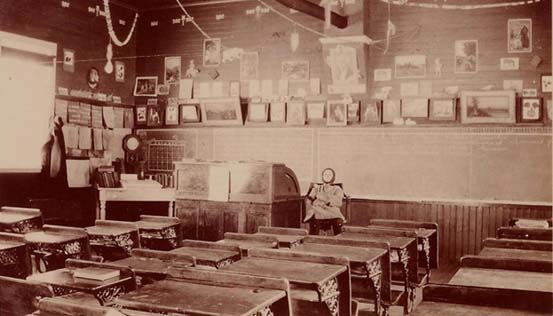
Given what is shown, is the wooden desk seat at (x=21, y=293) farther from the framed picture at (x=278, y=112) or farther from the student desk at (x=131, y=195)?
the framed picture at (x=278, y=112)

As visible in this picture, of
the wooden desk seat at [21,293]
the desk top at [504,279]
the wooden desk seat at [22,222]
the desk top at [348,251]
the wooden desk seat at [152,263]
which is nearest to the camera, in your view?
the wooden desk seat at [21,293]

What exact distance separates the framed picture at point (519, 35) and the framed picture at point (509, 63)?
0.11 metres

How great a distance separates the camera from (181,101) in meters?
9.87

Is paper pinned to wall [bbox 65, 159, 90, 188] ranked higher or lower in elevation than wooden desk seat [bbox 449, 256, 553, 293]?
higher

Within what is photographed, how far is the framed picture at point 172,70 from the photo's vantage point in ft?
32.6

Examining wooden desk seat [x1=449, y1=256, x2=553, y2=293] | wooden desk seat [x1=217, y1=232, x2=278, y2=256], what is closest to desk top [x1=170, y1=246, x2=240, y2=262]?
wooden desk seat [x1=217, y1=232, x2=278, y2=256]

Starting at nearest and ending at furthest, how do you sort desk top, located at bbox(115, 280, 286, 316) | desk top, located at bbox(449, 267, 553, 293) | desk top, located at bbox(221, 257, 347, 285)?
desk top, located at bbox(115, 280, 286, 316)
desk top, located at bbox(449, 267, 553, 293)
desk top, located at bbox(221, 257, 347, 285)

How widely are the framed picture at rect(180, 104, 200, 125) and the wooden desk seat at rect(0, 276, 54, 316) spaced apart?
6895mm

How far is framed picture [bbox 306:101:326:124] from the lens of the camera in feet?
29.2

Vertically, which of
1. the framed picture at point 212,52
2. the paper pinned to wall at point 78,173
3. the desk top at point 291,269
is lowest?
the desk top at point 291,269

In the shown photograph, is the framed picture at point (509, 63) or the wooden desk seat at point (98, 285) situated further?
the framed picture at point (509, 63)

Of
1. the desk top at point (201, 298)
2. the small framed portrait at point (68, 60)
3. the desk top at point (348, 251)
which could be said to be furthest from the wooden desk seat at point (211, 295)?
the small framed portrait at point (68, 60)

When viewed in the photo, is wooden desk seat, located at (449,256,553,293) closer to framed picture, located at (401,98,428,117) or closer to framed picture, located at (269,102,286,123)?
framed picture, located at (401,98,428,117)

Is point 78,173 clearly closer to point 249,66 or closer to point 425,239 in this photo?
point 249,66
